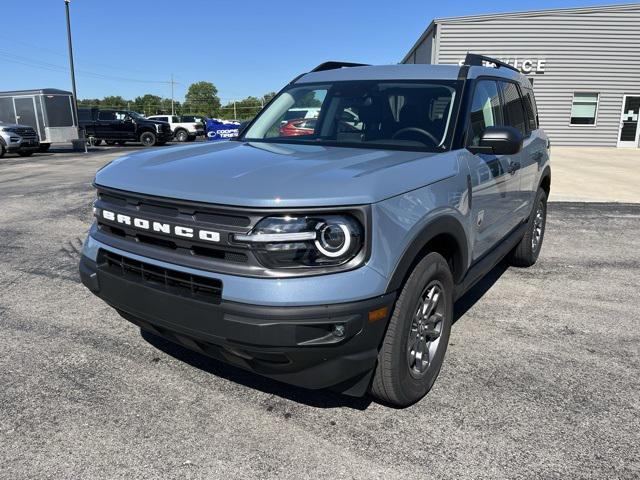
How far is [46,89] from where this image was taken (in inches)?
878

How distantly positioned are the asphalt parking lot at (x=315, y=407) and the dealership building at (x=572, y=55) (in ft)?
62.7

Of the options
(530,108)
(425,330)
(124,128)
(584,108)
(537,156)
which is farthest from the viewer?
(124,128)

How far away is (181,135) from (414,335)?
100ft

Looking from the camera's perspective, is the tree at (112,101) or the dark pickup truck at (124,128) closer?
the dark pickup truck at (124,128)

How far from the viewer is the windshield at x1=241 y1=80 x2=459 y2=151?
130 inches

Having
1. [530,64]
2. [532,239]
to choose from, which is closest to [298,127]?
[532,239]

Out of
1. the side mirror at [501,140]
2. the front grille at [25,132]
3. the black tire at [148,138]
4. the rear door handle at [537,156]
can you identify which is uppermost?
the side mirror at [501,140]

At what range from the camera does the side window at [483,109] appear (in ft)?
11.1

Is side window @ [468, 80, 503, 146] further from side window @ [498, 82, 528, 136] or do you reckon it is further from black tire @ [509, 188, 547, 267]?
black tire @ [509, 188, 547, 267]

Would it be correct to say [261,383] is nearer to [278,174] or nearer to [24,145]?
[278,174]

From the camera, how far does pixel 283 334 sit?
84.8 inches

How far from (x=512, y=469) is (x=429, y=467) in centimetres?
37

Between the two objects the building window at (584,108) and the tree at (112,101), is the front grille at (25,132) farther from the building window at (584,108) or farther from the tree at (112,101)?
the tree at (112,101)

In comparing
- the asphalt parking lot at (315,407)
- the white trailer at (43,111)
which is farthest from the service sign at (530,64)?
the asphalt parking lot at (315,407)
